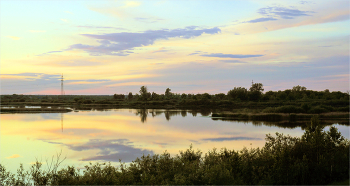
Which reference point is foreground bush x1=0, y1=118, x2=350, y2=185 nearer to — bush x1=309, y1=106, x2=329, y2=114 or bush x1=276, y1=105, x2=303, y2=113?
bush x1=309, y1=106, x2=329, y2=114

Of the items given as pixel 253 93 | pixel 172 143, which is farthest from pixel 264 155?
pixel 253 93

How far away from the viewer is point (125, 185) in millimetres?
9789

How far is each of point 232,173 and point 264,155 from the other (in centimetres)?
244

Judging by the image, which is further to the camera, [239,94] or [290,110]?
[239,94]

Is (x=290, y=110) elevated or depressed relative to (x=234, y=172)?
elevated

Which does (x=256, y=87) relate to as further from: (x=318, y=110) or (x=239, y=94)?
(x=318, y=110)

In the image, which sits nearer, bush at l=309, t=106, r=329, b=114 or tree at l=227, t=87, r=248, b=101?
bush at l=309, t=106, r=329, b=114

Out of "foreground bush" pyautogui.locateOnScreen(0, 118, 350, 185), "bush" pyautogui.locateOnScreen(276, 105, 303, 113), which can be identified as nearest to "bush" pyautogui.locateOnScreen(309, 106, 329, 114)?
"bush" pyautogui.locateOnScreen(276, 105, 303, 113)

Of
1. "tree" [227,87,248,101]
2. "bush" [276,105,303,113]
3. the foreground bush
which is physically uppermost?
"tree" [227,87,248,101]

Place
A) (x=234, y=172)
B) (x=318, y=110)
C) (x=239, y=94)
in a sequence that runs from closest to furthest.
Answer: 1. (x=234, y=172)
2. (x=318, y=110)
3. (x=239, y=94)

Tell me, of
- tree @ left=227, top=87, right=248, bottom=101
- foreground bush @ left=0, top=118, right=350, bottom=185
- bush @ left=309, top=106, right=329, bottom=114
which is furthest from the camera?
tree @ left=227, top=87, right=248, bottom=101

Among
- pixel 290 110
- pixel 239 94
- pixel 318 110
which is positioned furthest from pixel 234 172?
pixel 239 94

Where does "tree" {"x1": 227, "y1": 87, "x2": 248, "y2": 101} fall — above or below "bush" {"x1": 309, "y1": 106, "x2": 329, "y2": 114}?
above

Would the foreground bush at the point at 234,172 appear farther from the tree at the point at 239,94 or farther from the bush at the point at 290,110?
the tree at the point at 239,94
